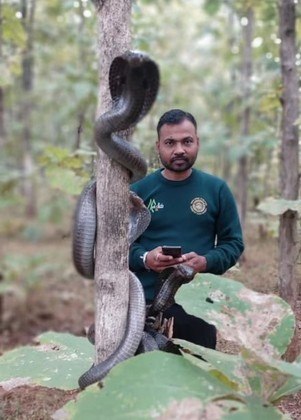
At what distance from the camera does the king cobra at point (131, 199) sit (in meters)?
2.88

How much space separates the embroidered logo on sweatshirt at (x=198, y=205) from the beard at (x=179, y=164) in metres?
0.20

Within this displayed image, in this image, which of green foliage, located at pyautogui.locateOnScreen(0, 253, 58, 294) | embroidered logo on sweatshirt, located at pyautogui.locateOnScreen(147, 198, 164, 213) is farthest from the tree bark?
green foliage, located at pyautogui.locateOnScreen(0, 253, 58, 294)

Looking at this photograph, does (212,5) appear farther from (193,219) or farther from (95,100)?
(193,219)

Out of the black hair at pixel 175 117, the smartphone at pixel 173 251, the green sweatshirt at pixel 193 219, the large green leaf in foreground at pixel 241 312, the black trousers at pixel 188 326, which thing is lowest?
the black trousers at pixel 188 326

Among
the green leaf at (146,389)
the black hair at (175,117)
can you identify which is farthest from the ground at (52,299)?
the black hair at (175,117)

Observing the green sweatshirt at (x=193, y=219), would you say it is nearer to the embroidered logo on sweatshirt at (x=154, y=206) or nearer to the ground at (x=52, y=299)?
the embroidered logo on sweatshirt at (x=154, y=206)

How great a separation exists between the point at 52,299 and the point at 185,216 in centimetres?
778

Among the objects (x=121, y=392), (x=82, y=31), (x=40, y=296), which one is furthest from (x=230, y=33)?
(x=121, y=392)

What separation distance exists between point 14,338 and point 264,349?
690 cm

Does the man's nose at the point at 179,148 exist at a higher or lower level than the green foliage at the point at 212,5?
lower

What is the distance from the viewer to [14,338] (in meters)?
8.89

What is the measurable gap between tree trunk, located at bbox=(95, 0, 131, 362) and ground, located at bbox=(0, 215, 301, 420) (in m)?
0.98

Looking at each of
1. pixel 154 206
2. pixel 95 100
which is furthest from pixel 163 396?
pixel 95 100

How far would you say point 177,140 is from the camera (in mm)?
3271
